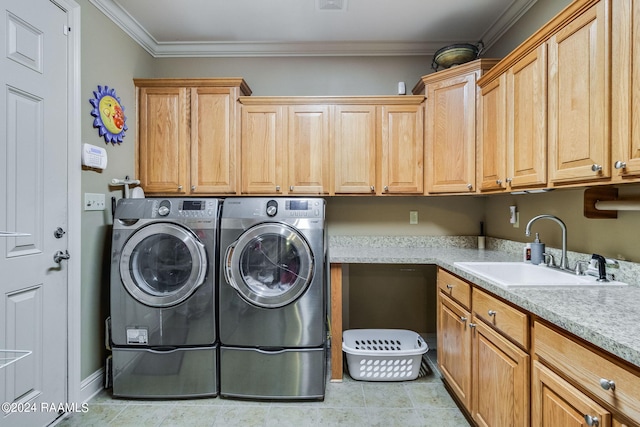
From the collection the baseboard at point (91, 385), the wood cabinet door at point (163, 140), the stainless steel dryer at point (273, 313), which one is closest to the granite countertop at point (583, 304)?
the stainless steel dryer at point (273, 313)

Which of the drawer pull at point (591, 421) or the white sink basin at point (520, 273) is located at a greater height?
the white sink basin at point (520, 273)

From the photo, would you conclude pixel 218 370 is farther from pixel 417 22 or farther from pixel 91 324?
pixel 417 22

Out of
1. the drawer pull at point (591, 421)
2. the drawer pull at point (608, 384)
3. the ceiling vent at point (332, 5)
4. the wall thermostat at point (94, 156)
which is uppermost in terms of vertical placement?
the ceiling vent at point (332, 5)

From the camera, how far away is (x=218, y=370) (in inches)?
78.0

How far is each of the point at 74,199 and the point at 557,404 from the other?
8.20 ft

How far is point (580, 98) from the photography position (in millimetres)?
1293

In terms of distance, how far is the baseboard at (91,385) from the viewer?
73.9 inches

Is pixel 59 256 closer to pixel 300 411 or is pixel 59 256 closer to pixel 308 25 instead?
pixel 300 411

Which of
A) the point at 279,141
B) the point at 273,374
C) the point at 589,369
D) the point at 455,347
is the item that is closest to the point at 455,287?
the point at 455,347

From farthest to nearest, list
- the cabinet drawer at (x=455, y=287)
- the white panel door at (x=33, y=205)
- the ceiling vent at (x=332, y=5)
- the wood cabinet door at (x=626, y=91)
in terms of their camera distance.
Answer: the ceiling vent at (x=332, y=5) < the cabinet drawer at (x=455, y=287) < the white panel door at (x=33, y=205) < the wood cabinet door at (x=626, y=91)

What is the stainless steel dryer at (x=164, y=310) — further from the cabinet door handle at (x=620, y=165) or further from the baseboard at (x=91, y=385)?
the cabinet door handle at (x=620, y=165)

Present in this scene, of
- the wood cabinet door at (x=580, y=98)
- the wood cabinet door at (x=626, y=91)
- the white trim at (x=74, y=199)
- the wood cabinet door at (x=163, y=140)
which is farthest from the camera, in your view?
the wood cabinet door at (x=163, y=140)

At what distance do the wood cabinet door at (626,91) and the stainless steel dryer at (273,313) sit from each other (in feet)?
4.63

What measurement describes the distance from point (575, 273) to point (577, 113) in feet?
2.65
